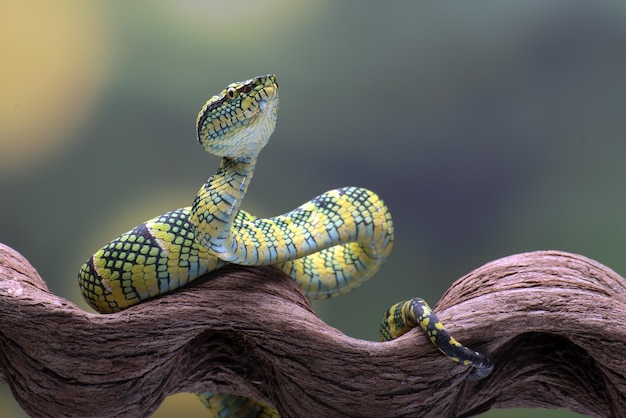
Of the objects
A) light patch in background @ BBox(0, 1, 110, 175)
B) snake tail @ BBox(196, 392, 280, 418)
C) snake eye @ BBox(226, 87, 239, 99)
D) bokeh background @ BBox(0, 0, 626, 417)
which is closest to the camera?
snake eye @ BBox(226, 87, 239, 99)

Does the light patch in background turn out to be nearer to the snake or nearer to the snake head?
the snake

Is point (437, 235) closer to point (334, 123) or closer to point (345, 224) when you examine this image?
point (334, 123)

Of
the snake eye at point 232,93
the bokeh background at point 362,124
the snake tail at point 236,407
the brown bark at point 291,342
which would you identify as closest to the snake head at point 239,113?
the snake eye at point 232,93

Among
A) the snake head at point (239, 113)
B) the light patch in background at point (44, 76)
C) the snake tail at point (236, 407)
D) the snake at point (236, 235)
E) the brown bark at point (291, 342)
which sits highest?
the light patch in background at point (44, 76)

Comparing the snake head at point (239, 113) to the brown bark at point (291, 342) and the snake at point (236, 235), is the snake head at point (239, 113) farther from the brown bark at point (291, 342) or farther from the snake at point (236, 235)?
the brown bark at point (291, 342)

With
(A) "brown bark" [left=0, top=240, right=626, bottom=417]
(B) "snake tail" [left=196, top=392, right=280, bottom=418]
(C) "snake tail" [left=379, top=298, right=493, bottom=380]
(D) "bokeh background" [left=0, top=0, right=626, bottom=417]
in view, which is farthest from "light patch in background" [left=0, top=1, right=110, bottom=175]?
(C) "snake tail" [left=379, top=298, right=493, bottom=380]

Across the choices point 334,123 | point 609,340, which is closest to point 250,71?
point 334,123
